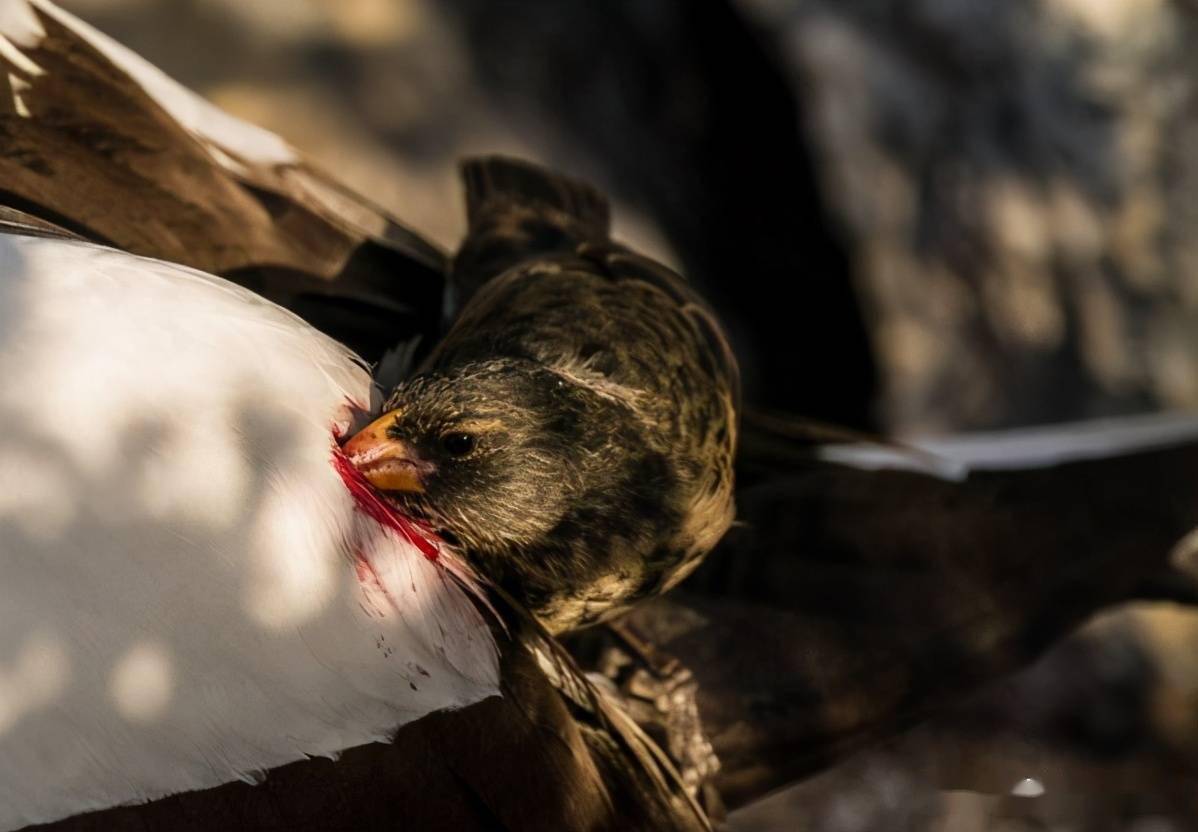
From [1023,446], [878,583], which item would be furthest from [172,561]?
[1023,446]

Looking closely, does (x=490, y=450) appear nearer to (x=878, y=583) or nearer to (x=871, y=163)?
(x=878, y=583)

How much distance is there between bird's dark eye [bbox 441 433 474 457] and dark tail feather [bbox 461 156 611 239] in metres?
0.37

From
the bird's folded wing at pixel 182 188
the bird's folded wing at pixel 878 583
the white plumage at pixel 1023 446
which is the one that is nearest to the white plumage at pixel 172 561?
the bird's folded wing at pixel 182 188

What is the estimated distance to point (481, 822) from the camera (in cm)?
81

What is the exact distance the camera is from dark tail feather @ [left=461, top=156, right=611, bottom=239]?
3.82ft

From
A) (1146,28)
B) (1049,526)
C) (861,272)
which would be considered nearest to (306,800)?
(1049,526)

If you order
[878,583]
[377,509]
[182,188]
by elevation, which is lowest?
[878,583]

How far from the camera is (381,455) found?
2.75 ft

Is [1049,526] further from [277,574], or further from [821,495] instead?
[277,574]

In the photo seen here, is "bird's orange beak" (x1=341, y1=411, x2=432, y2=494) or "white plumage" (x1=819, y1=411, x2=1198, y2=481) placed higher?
"bird's orange beak" (x1=341, y1=411, x2=432, y2=494)

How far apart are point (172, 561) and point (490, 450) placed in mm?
231

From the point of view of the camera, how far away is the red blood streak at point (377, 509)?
82 cm

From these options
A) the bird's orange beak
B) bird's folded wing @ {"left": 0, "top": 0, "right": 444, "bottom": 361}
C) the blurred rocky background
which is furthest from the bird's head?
the blurred rocky background

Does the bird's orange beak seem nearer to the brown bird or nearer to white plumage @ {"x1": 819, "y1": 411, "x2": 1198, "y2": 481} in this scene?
the brown bird
